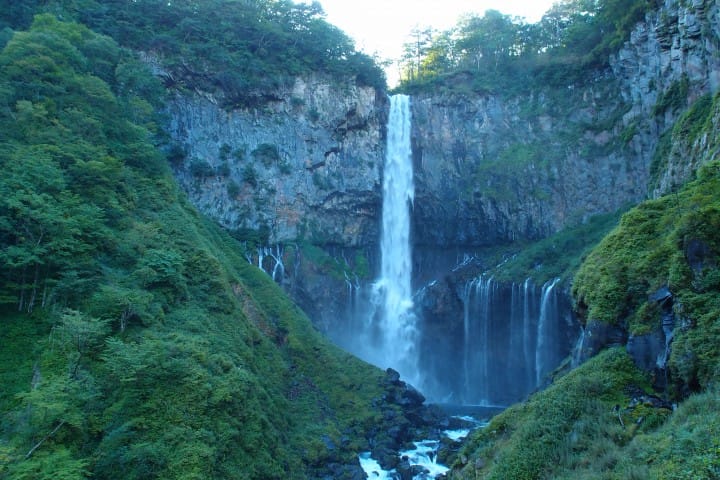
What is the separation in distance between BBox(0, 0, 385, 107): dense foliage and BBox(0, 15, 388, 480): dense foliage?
7.07 meters

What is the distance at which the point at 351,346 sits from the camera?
37.1 metres

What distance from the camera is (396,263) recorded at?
40250mm

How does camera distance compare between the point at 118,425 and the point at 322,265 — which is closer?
the point at 118,425

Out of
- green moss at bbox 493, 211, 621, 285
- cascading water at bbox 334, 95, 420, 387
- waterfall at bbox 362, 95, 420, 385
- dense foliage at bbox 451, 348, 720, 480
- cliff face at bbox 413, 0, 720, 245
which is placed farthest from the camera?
waterfall at bbox 362, 95, 420, 385

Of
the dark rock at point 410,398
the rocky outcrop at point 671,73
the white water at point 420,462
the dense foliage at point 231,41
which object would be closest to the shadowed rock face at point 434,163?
the rocky outcrop at point 671,73

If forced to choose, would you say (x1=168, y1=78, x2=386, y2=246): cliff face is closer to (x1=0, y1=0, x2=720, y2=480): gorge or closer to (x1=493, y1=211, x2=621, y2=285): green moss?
(x1=0, y1=0, x2=720, y2=480): gorge

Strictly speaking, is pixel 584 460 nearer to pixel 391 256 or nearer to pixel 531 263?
pixel 531 263

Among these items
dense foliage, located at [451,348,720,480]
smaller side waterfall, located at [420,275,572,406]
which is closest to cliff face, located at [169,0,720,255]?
smaller side waterfall, located at [420,275,572,406]

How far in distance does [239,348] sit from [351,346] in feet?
59.8

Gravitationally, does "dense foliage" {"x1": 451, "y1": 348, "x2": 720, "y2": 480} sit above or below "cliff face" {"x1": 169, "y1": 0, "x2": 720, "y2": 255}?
below

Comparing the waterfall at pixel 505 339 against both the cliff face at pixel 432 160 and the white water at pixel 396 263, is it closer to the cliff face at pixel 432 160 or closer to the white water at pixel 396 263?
the white water at pixel 396 263

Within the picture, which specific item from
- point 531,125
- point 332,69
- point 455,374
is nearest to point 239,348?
point 455,374

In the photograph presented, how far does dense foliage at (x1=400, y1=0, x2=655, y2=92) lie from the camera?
37.9 meters

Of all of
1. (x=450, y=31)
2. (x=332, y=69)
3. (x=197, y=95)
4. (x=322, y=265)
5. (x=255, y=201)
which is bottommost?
(x=322, y=265)
